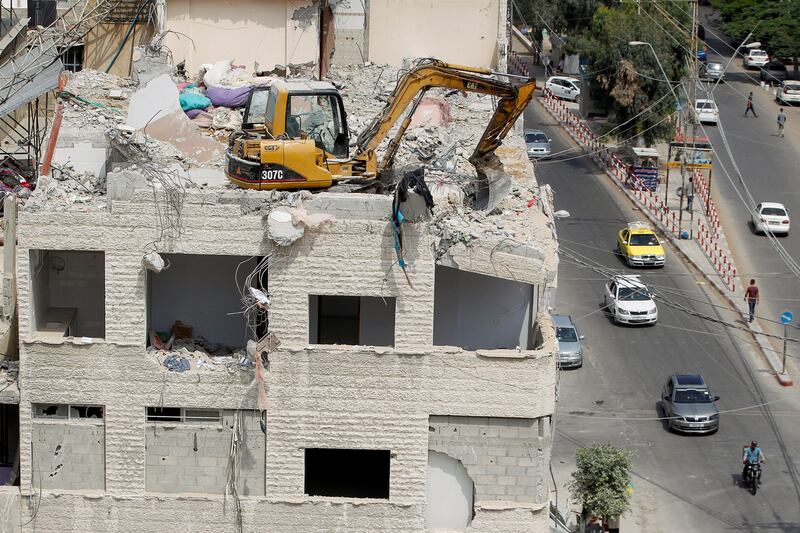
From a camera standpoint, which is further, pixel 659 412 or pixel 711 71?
pixel 711 71

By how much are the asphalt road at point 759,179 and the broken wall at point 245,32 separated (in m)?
21.1

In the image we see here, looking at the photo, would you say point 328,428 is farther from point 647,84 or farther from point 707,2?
point 707,2

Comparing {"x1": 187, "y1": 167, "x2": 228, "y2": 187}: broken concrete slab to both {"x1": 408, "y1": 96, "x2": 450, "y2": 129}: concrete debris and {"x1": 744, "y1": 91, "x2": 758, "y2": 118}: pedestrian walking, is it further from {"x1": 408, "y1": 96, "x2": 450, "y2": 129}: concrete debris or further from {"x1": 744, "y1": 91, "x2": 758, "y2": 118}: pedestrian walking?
{"x1": 744, "y1": 91, "x2": 758, "y2": 118}: pedestrian walking

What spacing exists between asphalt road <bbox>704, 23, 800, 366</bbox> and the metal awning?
88.9 feet

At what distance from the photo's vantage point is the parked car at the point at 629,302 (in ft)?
211

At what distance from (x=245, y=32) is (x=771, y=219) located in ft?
104

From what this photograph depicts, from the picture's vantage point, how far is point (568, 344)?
6016 centimetres

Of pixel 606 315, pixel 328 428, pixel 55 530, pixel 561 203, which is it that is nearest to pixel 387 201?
pixel 328 428

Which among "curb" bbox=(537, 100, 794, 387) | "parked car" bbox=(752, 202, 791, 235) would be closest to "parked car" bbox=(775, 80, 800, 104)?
"curb" bbox=(537, 100, 794, 387)

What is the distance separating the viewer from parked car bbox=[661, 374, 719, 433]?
5484 centimetres

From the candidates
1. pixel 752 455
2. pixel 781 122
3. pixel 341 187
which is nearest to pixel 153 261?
pixel 341 187

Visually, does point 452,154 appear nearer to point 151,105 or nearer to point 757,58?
point 151,105

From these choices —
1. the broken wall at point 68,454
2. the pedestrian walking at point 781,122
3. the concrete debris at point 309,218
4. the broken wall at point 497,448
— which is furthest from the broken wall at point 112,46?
the pedestrian walking at point 781,122

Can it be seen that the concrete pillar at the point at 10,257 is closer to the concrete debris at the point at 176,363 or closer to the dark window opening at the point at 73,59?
the concrete debris at the point at 176,363
